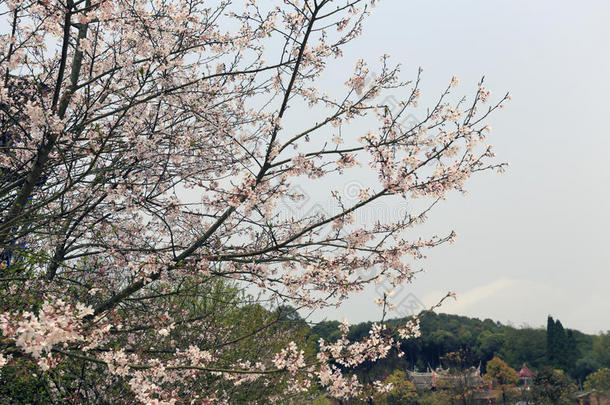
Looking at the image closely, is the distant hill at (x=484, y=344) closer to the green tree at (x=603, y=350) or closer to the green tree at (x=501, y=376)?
the green tree at (x=603, y=350)

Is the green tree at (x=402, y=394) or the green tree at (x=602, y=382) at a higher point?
the green tree at (x=402, y=394)

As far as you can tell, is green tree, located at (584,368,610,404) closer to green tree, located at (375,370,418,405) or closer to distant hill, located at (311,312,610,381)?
distant hill, located at (311,312,610,381)

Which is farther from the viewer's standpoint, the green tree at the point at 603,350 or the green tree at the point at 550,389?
the green tree at the point at 603,350

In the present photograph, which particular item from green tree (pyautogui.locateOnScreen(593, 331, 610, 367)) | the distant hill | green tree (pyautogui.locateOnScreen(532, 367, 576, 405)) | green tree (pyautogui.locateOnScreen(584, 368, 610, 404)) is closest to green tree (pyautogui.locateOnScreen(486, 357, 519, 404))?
green tree (pyautogui.locateOnScreen(532, 367, 576, 405))

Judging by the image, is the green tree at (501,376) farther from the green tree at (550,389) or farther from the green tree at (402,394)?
the green tree at (402,394)

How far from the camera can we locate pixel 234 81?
8289 millimetres

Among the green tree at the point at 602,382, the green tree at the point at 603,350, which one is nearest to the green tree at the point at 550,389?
Answer: the green tree at the point at 602,382

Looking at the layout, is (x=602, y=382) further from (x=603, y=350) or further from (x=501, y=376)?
(x=603, y=350)

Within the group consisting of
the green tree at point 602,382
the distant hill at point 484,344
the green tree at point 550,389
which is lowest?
the green tree at point 602,382

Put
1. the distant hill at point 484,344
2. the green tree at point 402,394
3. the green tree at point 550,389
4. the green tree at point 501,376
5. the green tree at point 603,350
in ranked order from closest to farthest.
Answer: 1. the green tree at point 550,389
2. the green tree at point 501,376
3. the green tree at point 402,394
4. the green tree at point 603,350
5. the distant hill at point 484,344

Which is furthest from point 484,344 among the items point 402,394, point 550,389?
point 550,389

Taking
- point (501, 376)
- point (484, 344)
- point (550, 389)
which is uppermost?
point (484, 344)

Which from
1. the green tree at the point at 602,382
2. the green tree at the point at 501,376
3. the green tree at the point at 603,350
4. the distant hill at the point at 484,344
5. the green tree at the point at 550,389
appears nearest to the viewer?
the green tree at the point at 550,389

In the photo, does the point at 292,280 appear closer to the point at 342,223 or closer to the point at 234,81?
the point at 342,223
